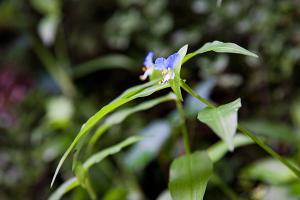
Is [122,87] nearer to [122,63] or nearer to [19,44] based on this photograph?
[122,63]

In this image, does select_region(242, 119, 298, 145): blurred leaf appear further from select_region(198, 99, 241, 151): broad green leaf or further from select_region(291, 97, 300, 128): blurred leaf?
select_region(198, 99, 241, 151): broad green leaf

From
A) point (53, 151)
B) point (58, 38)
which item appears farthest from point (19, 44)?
point (53, 151)

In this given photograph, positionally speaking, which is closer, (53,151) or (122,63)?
(53,151)

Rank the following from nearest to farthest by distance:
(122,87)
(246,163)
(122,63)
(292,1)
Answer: (292,1), (246,163), (122,63), (122,87)

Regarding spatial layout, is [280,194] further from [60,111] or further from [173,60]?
[60,111]

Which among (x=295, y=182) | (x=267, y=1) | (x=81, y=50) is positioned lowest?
(x=295, y=182)

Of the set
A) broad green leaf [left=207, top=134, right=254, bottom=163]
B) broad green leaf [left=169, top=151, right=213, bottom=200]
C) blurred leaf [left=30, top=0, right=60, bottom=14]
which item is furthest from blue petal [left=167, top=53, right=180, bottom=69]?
blurred leaf [left=30, top=0, right=60, bottom=14]

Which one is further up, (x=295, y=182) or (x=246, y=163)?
(x=295, y=182)
